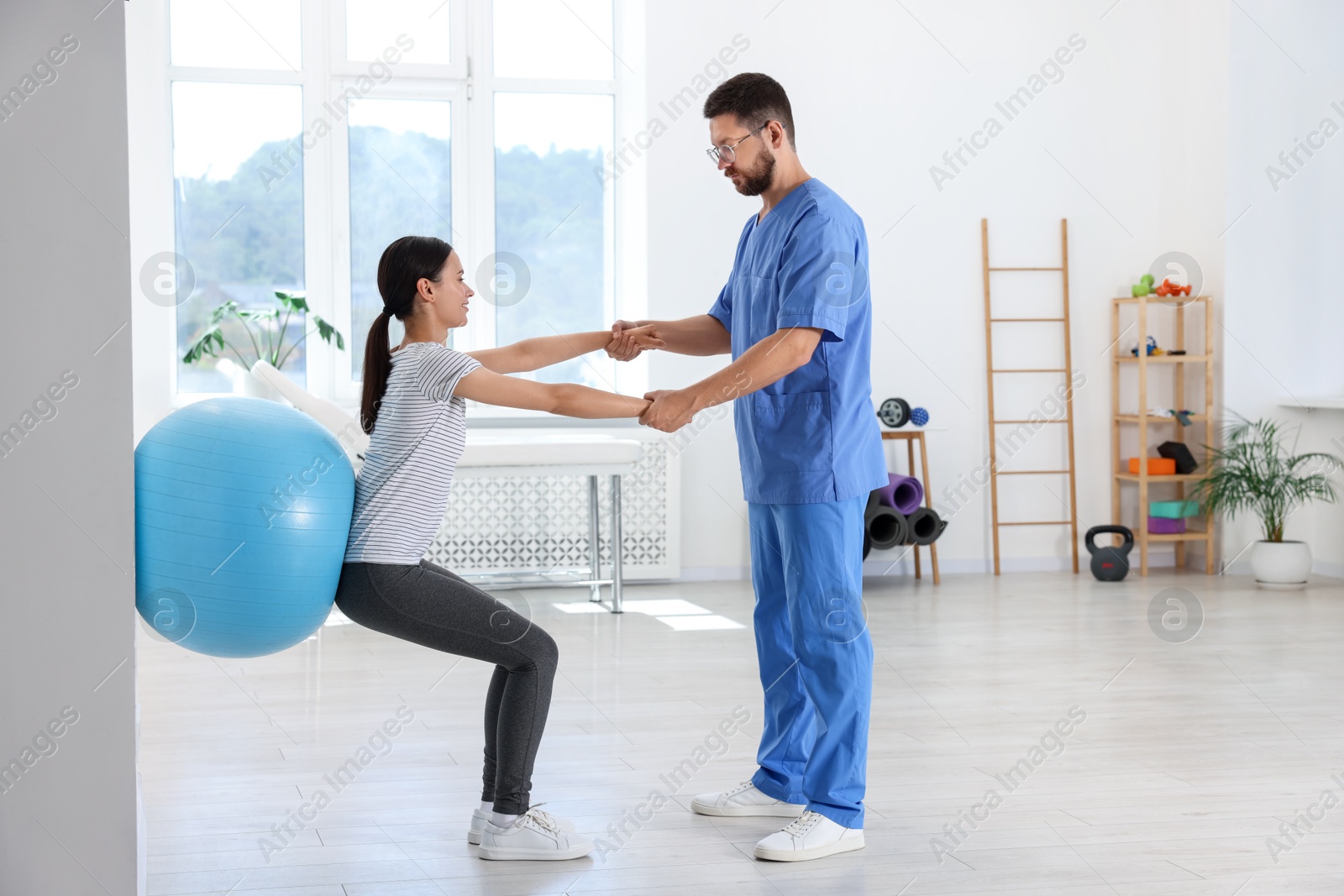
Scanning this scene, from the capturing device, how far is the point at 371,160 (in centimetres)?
568

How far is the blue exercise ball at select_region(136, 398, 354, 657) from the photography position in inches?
68.7

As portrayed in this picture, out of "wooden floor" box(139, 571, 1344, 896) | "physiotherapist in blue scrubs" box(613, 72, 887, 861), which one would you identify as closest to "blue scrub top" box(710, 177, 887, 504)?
"physiotherapist in blue scrubs" box(613, 72, 887, 861)

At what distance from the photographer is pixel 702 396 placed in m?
2.29

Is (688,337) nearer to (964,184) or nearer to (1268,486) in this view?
(964,184)

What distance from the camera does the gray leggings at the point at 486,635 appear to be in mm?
2033

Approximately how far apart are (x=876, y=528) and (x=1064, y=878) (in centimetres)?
316

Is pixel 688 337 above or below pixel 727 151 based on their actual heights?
below

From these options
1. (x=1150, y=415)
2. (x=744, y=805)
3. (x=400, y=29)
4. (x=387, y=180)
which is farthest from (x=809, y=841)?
(x=400, y=29)

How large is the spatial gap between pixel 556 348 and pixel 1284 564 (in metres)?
3.96

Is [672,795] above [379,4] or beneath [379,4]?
beneath

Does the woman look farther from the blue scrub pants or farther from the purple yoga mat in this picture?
the purple yoga mat

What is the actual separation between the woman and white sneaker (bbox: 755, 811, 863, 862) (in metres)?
0.33

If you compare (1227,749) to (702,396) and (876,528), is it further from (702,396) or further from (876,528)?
(876,528)

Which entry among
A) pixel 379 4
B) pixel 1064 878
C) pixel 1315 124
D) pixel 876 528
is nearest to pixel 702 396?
pixel 1064 878
